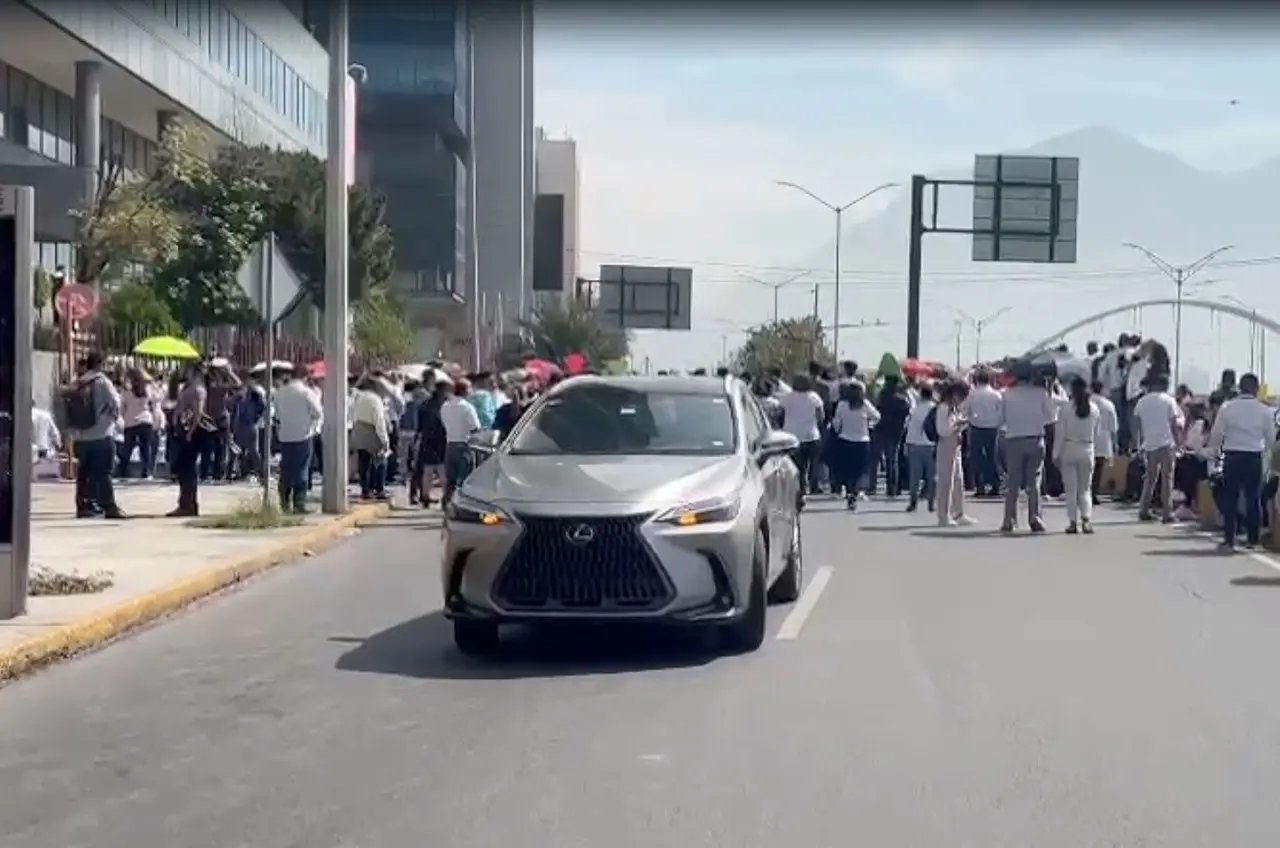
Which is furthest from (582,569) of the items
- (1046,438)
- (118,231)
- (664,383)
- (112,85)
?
(112,85)

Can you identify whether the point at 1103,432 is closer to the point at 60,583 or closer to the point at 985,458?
the point at 985,458

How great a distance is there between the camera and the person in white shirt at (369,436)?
23562 millimetres

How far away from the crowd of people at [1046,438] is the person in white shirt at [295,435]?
602 centimetres

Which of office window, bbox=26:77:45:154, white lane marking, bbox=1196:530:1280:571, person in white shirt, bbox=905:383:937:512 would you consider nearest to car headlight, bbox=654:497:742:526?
white lane marking, bbox=1196:530:1280:571

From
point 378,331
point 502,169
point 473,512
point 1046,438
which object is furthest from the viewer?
point 502,169

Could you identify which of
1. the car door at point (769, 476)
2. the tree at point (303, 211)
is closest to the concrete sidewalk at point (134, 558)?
the car door at point (769, 476)

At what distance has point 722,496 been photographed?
11156 millimetres

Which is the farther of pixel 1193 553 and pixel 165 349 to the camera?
pixel 165 349

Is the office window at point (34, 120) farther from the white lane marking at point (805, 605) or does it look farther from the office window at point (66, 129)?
the white lane marking at point (805, 605)

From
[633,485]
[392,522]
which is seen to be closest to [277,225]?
[392,522]

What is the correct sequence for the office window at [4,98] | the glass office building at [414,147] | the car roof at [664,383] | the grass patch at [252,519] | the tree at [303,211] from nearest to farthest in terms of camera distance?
the car roof at [664,383], the grass patch at [252,519], the office window at [4,98], the tree at [303,211], the glass office building at [414,147]

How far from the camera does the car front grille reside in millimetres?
10836

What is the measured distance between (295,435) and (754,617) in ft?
34.1

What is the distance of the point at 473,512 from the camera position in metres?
11.1
